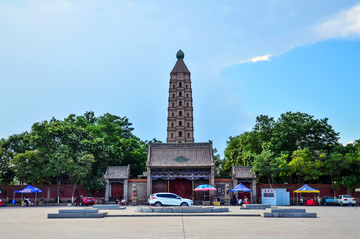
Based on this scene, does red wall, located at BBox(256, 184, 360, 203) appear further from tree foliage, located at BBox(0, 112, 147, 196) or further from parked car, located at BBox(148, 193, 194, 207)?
tree foliage, located at BBox(0, 112, 147, 196)

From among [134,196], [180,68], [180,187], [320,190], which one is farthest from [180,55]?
[320,190]

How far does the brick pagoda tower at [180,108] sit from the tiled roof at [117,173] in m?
29.1

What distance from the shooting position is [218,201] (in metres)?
36.5

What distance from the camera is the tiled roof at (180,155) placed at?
1532 inches

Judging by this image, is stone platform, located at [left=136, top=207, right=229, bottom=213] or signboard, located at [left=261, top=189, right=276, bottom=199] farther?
signboard, located at [left=261, top=189, right=276, bottom=199]

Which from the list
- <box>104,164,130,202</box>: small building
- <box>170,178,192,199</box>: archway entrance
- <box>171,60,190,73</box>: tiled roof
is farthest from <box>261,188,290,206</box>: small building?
<box>171,60,190,73</box>: tiled roof

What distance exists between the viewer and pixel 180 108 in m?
68.4

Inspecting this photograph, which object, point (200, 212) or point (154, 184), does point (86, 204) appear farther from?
point (200, 212)

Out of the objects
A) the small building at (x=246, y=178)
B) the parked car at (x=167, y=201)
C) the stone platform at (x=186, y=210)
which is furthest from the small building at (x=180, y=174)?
the stone platform at (x=186, y=210)

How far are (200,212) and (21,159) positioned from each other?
2102 centimetres

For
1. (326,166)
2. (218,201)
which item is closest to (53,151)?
(218,201)

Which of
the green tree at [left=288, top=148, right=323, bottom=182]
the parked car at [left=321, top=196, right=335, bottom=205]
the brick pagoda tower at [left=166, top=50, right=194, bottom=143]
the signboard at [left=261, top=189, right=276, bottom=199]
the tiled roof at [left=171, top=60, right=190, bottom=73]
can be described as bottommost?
the parked car at [left=321, top=196, right=335, bottom=205]

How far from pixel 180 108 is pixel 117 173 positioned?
31.7 meters

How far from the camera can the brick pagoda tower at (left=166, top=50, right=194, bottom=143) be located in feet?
223
